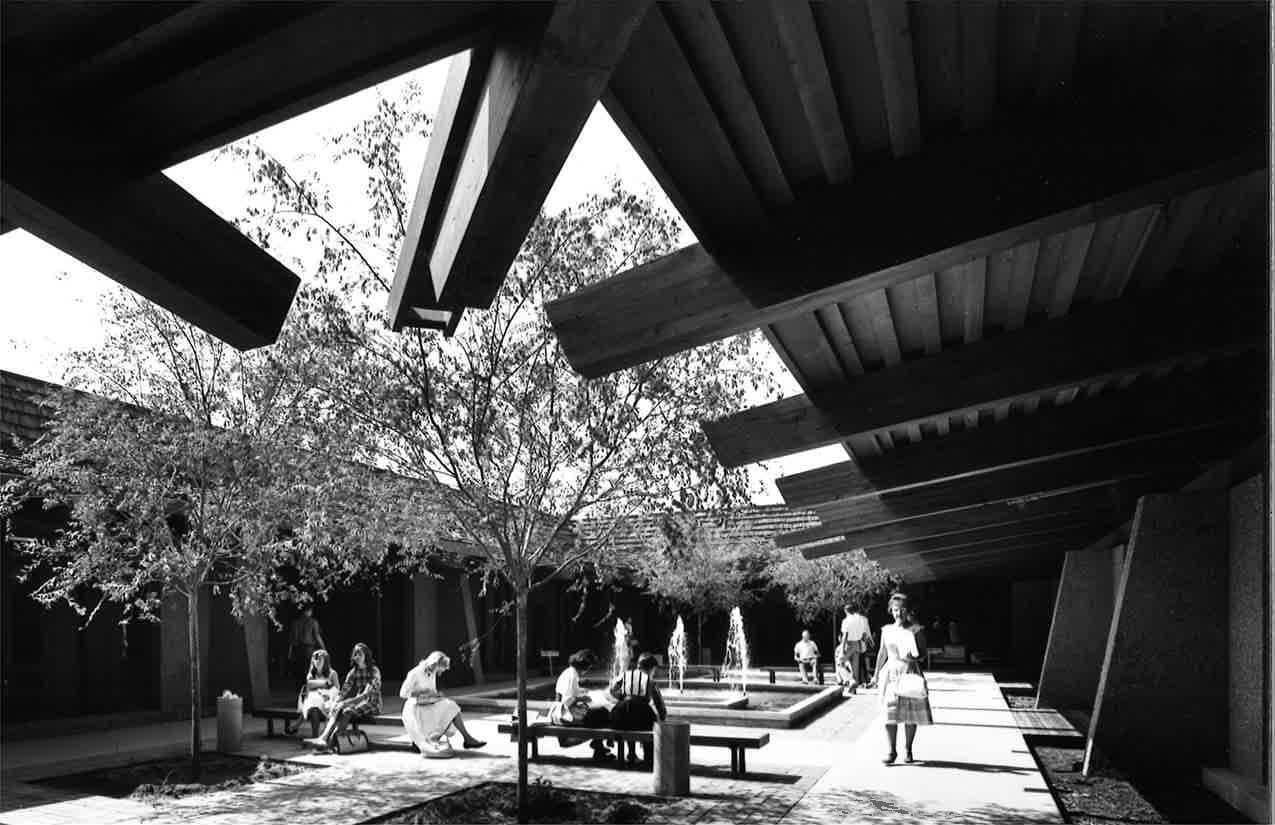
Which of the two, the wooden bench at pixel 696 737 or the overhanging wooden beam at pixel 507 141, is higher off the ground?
the overhanging wooden beam at pixel 507 141

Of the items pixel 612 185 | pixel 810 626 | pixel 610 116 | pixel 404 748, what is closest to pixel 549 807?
pixel 404 748

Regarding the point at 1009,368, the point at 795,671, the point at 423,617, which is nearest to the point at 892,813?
the point at 1009,368

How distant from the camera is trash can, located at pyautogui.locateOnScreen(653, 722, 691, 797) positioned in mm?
8875

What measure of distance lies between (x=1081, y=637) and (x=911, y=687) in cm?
758

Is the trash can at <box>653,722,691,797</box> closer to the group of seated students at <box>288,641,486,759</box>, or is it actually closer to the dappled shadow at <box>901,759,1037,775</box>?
the dappled shadow at <box>901,759,1037,775</box>

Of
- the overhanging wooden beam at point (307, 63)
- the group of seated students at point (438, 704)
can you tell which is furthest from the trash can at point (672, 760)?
the overhanging wooden beam at point (307, 63)

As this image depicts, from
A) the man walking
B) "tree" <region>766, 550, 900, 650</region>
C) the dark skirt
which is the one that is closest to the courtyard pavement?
the dark skirt

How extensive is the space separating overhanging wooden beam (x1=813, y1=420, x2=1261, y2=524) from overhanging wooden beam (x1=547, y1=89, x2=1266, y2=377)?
4.93 m

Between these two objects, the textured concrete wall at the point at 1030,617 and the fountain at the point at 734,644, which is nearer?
the fountain at the point at 734,644

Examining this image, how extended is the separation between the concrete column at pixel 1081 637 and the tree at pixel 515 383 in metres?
10.3

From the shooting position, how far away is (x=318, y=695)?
13000mm

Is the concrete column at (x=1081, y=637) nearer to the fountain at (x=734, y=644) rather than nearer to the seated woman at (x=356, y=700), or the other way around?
the fountain at (x=734, y=644)

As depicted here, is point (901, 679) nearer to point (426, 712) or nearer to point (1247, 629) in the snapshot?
point (1247, 629)

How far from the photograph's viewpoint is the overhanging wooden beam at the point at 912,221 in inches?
152
